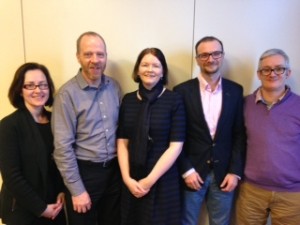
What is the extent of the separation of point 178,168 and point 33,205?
3.08 ft

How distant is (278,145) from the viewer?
178 centimetres

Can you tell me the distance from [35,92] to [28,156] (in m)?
0.38

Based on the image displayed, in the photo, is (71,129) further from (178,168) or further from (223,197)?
(223,197)

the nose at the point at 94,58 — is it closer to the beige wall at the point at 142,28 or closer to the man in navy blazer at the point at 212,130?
the beige wall at the point at 142,28

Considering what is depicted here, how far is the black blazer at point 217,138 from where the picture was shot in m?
1.86

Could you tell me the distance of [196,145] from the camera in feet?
6.18

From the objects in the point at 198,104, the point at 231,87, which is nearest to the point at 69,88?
the point at 198,104

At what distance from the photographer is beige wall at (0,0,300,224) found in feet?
6.72

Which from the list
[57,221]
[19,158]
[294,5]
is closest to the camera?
[19,158]

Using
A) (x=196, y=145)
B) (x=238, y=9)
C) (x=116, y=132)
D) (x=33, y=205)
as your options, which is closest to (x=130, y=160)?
(x=116, y=132)

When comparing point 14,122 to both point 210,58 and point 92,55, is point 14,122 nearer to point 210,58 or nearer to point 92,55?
point 92,55

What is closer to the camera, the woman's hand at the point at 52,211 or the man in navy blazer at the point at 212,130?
the woman's hand at the point at 52,211

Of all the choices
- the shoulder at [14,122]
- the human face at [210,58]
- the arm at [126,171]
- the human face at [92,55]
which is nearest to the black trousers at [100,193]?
the arm at [126,171]

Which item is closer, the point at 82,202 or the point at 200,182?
the point at 82,202
